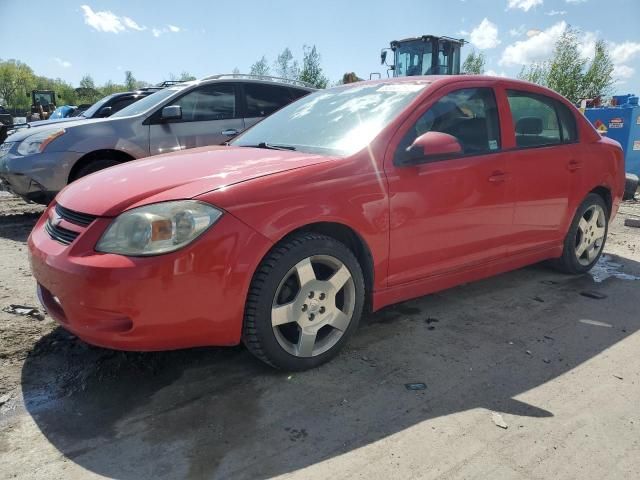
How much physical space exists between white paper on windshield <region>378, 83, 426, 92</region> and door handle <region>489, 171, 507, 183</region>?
76 cm

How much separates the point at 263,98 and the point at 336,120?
3.90 metres

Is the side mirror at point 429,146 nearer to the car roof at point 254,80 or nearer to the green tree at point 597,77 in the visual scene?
the car roof at point 254,80

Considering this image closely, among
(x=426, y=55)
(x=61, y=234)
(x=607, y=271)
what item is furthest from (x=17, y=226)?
(x=426, y=55)

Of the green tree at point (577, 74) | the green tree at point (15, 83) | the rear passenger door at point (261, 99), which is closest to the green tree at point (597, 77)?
the green tree at point (577, 74)

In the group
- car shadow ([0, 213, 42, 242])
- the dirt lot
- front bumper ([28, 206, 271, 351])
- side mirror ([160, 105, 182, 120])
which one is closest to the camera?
the dirt lot

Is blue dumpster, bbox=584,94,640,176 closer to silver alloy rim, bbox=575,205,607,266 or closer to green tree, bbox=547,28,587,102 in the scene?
silver alloy rim, bbox=575,205,607,266

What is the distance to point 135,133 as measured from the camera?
600 centimetres

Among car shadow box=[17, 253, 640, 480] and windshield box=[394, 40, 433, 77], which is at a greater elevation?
windshield box=[394, 40, 433, 77]

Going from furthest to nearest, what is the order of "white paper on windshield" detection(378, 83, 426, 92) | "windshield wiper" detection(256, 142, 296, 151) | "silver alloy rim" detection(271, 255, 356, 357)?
1. "white paper on windshield" detection(378, 83, 426, 92)
2. "windshield wiper" detection(256, 142, 296, 151)
3. "silver alloy rim" detection(271, 255, 356, 357)

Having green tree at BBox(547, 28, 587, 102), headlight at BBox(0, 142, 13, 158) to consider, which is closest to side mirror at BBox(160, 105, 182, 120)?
headlight at BBox(0, 142, 13, 158)

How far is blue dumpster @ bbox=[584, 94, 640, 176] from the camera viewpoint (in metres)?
9.82

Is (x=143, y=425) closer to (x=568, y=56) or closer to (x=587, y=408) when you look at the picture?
(x=587, y=408)

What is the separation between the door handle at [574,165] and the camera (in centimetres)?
397

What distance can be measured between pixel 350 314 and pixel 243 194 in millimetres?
938
